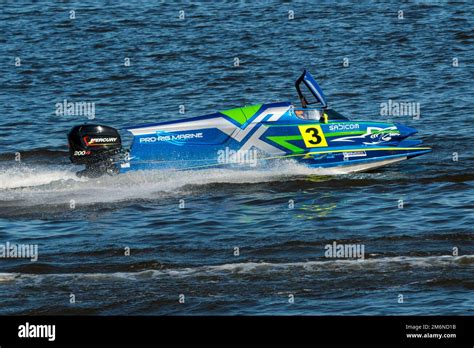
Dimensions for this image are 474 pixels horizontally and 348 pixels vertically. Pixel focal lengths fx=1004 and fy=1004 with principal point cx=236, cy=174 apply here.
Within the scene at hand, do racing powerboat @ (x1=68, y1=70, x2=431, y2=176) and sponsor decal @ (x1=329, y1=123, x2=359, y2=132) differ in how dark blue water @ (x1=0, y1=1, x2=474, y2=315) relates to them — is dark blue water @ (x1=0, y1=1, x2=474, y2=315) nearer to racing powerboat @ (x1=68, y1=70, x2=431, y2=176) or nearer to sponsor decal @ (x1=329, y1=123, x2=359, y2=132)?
racing powerboat @ (x1=68, y1=70, x2=431, y2=176)

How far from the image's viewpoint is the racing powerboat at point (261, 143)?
19688mm

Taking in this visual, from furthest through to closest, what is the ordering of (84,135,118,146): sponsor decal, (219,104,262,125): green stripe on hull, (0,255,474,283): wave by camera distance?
(219,104,262,125): green stripe on hull
(84,135,118,146): sponsor decal
(0,255,474,283): wave

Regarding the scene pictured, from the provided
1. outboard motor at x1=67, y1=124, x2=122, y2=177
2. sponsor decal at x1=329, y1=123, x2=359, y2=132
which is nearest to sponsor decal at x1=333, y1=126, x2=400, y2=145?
sponsor decal at x1=329, y1=123, x2=359, y2=132

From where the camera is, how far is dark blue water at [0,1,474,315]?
42.9 ft

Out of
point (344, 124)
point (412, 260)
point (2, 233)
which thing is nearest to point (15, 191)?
point (2, 233)

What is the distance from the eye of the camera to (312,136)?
2000 centimetres

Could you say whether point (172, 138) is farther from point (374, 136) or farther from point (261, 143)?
point (374, 136)

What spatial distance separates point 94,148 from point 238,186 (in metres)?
2.85

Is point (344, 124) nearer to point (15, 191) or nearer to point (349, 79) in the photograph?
point (15, 191)

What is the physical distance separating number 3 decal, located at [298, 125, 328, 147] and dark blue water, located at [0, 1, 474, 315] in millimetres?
616

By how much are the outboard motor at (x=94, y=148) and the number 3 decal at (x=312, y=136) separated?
3.66 meters

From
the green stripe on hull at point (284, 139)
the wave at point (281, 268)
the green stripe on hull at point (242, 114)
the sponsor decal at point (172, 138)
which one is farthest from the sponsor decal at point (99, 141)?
the wave at point (281, 268)

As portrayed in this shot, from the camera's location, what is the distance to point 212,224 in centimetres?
1658
